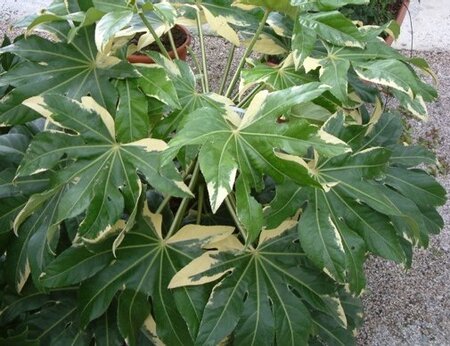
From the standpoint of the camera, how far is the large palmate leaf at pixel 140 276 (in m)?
1.05

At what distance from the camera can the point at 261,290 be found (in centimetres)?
107

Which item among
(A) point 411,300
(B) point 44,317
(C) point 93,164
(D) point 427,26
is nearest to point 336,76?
(C) point 93,164

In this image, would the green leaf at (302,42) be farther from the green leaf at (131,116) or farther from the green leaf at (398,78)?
the green leaf at (131,116)

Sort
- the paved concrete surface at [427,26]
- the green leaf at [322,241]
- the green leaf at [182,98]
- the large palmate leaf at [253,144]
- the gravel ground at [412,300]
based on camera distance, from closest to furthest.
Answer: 1. the large palmate leaf at [253,144]
2. the green leaf at [322,241]
3. the green leaf at [182,98]
4. the gravel ground at [412,300]
5. the paved concrete surface at [427,26]

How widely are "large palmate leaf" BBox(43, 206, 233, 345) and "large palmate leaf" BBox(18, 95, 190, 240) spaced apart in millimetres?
104

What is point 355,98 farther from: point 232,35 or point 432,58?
point 432,58

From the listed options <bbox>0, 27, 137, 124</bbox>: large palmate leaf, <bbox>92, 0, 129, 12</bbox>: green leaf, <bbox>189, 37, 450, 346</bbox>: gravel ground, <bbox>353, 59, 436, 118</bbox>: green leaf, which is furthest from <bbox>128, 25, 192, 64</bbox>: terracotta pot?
<bbox>189, 37, 450, 346</bbox>: gravel ground

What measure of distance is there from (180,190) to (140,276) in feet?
0.72

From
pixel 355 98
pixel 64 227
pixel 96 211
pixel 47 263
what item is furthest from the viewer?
pixel 355 98

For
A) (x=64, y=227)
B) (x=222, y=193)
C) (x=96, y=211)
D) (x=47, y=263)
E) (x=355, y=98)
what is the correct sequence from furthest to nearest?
(x=355, y=98), (x=64, y=227), (x=47, y=263), (x=96, y=211), (x=222, y=193)

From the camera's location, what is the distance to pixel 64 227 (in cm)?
119

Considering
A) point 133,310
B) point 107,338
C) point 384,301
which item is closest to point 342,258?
point 133,310

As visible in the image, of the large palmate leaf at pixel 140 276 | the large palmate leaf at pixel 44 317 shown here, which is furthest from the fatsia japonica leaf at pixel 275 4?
the large palmate leaf at pixel 44 317

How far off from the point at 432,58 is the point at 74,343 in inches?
86.4
